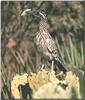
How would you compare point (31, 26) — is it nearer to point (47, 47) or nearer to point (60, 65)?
point (47, 47)

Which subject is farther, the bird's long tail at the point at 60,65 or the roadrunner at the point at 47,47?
the roadrunner at the point at 47,47

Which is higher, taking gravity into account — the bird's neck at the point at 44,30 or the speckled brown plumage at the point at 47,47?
the bird's neck at the point at 44,30

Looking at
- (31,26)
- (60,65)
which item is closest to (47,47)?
(60,65)

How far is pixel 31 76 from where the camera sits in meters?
4.44

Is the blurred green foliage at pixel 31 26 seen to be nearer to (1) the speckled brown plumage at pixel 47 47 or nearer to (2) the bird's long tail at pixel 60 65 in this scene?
(1) the speckled brown plumage at pixel 47 47

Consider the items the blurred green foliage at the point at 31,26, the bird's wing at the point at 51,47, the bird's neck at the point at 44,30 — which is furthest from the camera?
the blurred green foliage at the point at 31,26

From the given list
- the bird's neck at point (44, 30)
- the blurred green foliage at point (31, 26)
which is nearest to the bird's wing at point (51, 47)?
the bird's neck at point (44, 30)

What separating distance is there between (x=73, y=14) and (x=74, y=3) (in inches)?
9.8

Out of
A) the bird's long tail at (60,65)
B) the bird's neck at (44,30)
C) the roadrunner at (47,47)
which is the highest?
the bird's neck at (44,30)

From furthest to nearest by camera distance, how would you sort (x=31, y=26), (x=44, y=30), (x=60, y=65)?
(x=31, y=26) → (x=44, y=30) → (x=60, y=65)

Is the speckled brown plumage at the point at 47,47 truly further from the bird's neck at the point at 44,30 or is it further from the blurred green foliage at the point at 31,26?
the blurred green foliage at the point at 31,26

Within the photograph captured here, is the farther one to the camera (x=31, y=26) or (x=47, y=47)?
(x=31, y=26)

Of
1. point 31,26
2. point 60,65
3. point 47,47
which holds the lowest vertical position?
point 60,65

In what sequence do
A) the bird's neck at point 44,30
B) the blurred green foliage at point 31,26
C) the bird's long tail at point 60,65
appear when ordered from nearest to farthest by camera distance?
the bird's long tail at point 60,65 → the bird's neck at point 44,30 → the blurred green foliage at point 31,26
